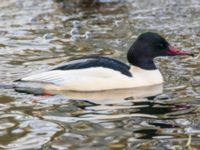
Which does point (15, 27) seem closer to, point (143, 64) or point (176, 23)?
point (176, 23)

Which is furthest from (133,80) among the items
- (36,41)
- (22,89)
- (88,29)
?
(88,29)

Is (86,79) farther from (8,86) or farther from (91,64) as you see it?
(8,86)

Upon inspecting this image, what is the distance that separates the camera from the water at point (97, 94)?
8.22m

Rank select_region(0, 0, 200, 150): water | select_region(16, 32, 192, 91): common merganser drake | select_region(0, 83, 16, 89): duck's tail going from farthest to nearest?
select_region(0, 83, 16, 89): duck's tail → select_region(16, 32, 192, 91): common merganser drake → select_region(0, 0, 200, 150): water

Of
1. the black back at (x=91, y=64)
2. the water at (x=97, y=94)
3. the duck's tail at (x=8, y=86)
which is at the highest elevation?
the black back at (x=91, y=64)

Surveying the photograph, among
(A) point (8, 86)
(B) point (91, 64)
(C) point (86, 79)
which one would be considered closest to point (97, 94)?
Result: (C) point (86, 79)

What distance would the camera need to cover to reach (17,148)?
7820 mm

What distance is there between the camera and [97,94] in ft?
35.7

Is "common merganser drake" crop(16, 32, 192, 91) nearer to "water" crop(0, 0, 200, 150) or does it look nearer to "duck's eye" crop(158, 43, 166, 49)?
"water" crop(0, 0, 200, 150)

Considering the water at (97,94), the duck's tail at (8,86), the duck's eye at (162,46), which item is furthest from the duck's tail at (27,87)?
the duck's eye at (162,46)

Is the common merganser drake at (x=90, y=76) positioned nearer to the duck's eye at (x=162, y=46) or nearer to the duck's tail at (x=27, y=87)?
the duck's tail at (x=27, y=87)

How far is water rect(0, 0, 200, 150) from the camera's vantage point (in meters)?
8.22

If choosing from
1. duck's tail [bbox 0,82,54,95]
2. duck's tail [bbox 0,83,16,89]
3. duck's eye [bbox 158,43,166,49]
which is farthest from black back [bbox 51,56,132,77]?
duck's eye [bbox 158,43,166,49]

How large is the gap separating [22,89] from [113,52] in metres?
3.56
